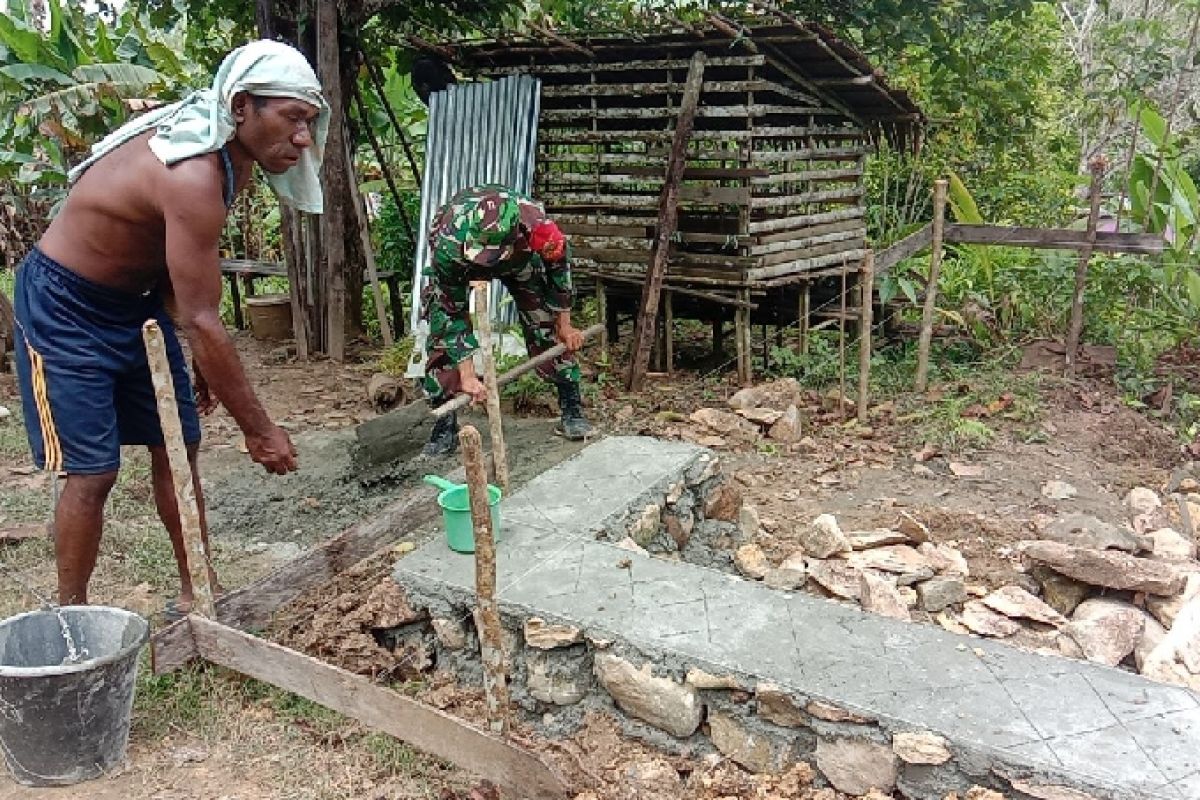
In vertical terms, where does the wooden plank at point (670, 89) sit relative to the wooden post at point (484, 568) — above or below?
above

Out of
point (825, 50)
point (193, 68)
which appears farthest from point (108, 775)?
point (193, 68)

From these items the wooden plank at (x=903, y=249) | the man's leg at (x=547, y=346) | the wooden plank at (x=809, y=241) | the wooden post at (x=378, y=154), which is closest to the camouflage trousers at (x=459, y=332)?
the man's leg at (x=547, y=346)

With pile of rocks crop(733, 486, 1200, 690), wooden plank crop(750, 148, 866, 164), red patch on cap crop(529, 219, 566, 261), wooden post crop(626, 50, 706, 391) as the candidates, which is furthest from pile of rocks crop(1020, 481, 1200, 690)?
wooden plank crop(750, 148, 866, 164)

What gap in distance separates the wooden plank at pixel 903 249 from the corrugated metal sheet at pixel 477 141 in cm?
267

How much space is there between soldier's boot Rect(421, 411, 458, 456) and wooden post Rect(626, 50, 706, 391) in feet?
5.46

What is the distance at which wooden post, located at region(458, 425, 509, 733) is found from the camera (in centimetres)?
238

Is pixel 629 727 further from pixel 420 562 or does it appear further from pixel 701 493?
pixel 701 493

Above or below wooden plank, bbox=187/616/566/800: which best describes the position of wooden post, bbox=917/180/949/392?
above

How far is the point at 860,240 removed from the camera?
7531 mm

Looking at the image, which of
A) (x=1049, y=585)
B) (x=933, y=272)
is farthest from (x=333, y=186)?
(x=1049, y=585)

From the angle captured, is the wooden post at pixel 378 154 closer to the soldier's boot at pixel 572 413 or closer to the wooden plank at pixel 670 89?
the wooden plank at pixel 670 89

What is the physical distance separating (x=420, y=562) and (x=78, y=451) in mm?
A: 1118

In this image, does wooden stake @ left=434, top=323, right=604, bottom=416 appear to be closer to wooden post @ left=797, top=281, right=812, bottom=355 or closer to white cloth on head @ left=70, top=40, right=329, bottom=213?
white cloth on head @ left=70, top=40, right=329, bottom=213

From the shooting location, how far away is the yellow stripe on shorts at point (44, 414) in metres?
2.79
